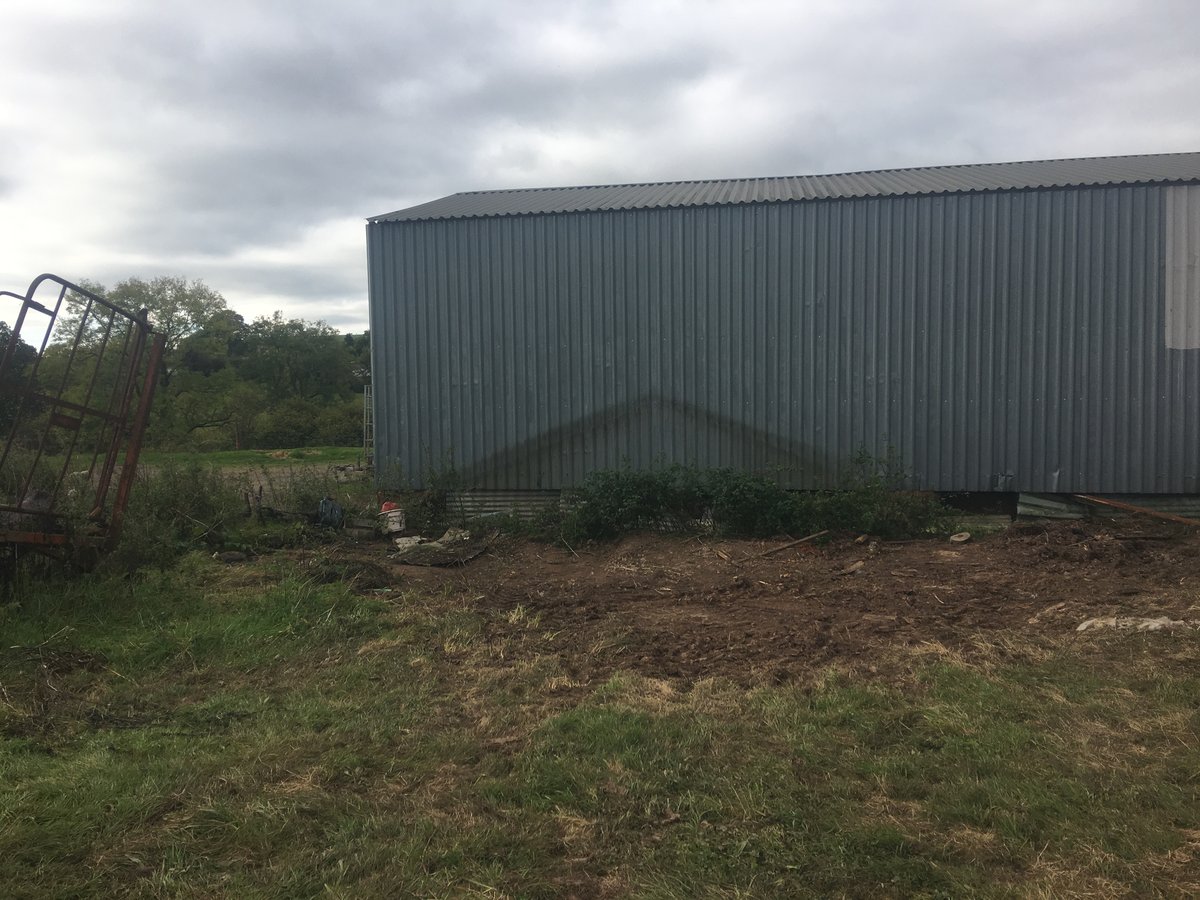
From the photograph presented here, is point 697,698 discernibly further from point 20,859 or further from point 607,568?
point 607,568

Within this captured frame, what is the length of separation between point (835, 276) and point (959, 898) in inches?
376

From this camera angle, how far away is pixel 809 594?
7352 mm

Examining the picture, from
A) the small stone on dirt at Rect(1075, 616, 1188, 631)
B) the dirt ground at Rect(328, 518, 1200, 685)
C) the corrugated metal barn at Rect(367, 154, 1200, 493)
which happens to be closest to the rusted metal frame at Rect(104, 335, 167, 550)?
the dirt ground at Rect(328, 518, 1200, 685)

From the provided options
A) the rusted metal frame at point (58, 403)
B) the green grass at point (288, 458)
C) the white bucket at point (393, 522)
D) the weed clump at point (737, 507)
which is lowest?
the white bucket at point (393, 522)

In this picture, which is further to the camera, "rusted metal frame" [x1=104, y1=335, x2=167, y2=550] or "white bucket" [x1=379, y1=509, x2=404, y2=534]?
"white bucket" [x1=379, y1=509, x2=404, y2=534]

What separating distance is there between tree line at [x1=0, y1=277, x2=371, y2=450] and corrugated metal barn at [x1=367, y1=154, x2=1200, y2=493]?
19.1 m

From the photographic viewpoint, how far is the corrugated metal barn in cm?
1038

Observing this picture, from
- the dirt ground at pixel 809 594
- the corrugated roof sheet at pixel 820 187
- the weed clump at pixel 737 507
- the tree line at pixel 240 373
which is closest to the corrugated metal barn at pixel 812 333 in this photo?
the corrugated roof sheet at pixel 820 187

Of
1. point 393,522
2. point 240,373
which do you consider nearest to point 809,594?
point 393,522

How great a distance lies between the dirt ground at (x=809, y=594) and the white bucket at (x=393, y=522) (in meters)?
0.48

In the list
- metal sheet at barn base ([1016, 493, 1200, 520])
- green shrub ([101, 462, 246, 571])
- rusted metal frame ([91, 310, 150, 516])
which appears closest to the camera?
rusted metal frame ([91, 310, 150, 516])

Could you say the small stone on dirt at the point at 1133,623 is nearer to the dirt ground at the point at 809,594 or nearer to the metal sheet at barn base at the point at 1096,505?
the dirt ground at the point at 809,594

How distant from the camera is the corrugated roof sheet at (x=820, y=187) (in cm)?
1103

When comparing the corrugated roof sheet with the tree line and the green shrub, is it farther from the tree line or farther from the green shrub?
the tree line
